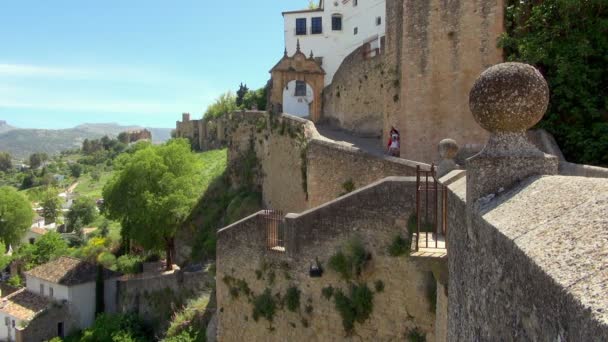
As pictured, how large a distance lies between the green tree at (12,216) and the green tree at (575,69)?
51350mm

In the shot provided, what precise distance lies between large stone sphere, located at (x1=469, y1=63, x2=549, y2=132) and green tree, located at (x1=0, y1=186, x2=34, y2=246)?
5567 cm

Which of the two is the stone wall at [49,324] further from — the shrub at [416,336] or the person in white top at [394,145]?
the shrub at [416,336]

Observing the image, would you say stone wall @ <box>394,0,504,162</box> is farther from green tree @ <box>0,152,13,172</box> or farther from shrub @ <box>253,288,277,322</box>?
green tree @ <box>0,152,13,172</box>

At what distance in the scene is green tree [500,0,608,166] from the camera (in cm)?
1255

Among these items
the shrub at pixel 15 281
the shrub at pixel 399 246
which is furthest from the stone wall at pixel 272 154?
the shrub at pixel 15 281

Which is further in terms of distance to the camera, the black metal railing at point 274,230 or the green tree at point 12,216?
the green tree at point 12,216

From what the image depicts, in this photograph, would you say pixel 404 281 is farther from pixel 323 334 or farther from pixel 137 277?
pixel 137 277

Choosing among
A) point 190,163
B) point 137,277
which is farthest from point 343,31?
point 137,277

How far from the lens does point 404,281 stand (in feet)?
32.4

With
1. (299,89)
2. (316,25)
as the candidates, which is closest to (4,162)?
(299,89)

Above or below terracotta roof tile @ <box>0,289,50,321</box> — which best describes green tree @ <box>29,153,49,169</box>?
above

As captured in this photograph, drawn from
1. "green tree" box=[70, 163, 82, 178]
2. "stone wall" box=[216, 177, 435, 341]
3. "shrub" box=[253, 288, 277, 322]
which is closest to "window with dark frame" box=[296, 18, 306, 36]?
"stone wall" box=[216, 177, 435, 341]

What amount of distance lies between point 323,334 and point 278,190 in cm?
1187

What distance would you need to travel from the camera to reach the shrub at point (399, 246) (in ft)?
32.3
